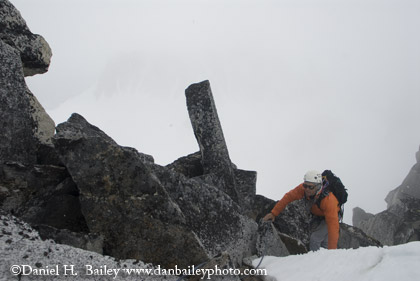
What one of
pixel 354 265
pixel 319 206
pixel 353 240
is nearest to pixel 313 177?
pixel 319 206

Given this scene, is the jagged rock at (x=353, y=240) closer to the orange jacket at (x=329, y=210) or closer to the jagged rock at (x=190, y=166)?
the orange jacket at (x=329, y=210)

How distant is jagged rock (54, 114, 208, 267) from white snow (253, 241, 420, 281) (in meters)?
1.42

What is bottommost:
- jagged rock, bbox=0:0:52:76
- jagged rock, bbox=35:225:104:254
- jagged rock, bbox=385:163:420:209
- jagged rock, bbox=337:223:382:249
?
jagged rock, bbox=337:223:382:249

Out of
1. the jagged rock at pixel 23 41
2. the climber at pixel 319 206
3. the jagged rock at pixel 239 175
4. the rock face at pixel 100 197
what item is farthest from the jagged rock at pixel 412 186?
the jagged rock at pixel 23 41

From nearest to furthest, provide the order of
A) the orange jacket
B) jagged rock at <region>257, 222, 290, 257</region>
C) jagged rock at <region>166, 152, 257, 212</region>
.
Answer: the orange jacket
jagged rock at <region>257, 222, 290, 257</region>
jagged rock at <region>166, 152, 257, 212</region>

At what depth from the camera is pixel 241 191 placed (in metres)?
9.66

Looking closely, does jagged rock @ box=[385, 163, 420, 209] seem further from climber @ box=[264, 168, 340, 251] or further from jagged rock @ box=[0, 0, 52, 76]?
jagged rock @ box=[0, 0, 52, 76]

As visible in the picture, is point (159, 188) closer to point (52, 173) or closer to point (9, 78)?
point (52, 173)

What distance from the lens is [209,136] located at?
9539mm

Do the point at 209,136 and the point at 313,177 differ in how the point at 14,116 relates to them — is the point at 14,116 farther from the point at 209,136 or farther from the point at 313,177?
the point at 313,177

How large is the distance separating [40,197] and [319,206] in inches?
205

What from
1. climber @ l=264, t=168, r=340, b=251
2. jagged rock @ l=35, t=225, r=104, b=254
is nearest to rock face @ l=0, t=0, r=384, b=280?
jagged rock @ l=35, t=225, r=104, b=254

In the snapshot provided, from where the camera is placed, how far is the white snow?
4.06m

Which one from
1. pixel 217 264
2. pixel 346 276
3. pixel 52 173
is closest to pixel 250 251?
pixel 217 264
